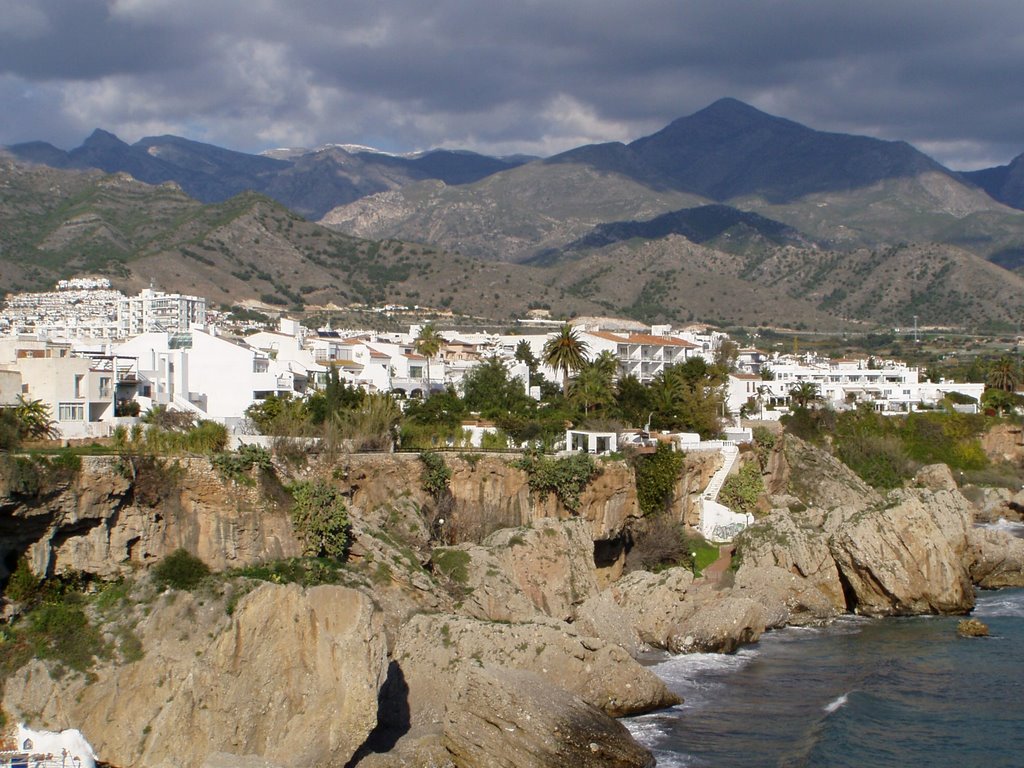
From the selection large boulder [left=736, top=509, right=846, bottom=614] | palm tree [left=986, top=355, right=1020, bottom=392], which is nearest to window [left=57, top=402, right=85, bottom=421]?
large boulder [left=736, top=509, right=846, bottom=614]

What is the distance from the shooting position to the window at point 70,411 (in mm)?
41562

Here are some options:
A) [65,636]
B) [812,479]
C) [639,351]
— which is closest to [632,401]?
[812,479]

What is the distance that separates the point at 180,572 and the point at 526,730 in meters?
9.05

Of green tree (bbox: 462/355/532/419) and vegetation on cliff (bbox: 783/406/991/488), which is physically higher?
green tree (bbox: 462/355/532/419)

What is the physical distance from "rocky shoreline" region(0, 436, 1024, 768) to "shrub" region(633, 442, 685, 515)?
162cm

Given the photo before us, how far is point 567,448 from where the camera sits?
1935 inches

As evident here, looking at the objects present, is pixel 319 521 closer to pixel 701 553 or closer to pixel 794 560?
pixel 794 560

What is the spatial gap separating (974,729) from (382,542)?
49.9 ft

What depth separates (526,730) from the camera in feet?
72.7

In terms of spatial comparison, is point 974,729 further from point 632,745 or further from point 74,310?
point 74,310

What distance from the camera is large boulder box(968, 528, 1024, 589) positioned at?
45.2m

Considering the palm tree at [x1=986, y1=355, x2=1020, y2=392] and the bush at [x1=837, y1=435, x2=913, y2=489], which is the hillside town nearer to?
the palm tree at [x1=986, y1=355, x2=1020, y2=392]

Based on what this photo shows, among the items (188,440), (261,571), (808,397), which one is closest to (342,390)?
(188,440)

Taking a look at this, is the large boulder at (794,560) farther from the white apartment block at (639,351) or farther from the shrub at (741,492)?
the white apartment block at (639,351)
